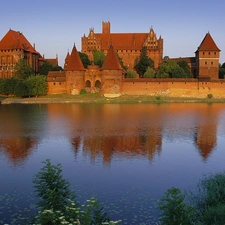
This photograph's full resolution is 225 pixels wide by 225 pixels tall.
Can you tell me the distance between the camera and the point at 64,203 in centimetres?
518

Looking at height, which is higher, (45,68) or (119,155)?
(45,68)

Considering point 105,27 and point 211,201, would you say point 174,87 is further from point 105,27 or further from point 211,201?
point 211,201

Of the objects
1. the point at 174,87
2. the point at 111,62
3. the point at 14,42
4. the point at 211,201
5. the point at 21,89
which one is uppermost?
the point at 14,42

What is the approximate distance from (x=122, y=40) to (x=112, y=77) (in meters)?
15.7

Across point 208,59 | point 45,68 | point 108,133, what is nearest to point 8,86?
point 45,68

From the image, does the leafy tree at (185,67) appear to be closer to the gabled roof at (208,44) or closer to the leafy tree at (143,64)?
the gabled roof at (208,44)

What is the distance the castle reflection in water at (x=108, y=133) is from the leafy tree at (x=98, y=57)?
21154 millimetres

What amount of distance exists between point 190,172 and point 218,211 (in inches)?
137

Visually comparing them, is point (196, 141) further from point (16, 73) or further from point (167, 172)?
point (16, 73)

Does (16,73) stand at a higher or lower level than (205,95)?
higher

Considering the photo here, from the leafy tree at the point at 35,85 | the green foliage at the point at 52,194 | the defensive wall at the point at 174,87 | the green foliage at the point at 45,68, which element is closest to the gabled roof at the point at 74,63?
the leafy tree at the point at 35,85

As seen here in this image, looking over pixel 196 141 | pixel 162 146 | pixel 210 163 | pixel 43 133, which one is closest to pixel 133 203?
pixel 210 163

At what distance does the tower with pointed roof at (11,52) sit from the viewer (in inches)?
1593

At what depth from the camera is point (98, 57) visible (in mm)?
42562
